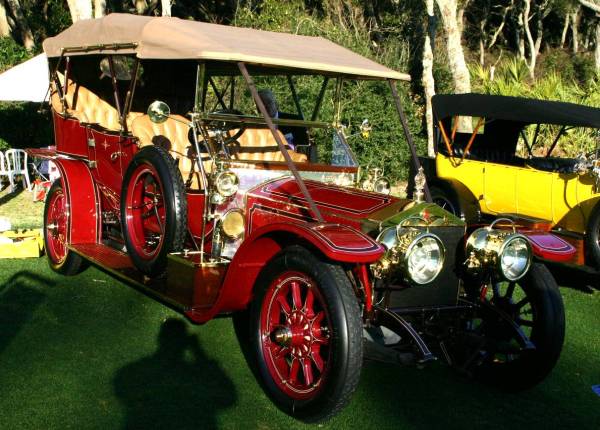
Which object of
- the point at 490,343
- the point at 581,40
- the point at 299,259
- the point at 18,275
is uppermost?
the point at 581,40

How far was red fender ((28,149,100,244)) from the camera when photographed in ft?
18.4

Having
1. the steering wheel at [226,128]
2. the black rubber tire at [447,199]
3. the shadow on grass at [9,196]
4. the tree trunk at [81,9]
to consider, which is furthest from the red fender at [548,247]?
the tree trunk at [81,9]

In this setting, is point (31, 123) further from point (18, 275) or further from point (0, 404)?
point (0, 404)

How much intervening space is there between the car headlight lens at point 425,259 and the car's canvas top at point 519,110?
3.95m

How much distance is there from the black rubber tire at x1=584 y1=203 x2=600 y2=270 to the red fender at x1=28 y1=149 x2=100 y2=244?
455 centimetres

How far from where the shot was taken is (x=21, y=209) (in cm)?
984

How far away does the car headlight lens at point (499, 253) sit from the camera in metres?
3.80

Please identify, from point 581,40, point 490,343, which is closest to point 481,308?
point 490,343

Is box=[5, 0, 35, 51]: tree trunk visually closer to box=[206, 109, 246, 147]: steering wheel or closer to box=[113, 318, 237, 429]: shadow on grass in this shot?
box=[206, 109, 246, 147]: steering wheel

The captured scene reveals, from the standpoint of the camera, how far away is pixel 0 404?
361cm

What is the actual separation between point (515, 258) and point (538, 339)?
21.2 inches

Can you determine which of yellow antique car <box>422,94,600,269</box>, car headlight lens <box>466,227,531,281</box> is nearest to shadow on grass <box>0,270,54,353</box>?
car headlight lens <box>466,227,531,281</box>

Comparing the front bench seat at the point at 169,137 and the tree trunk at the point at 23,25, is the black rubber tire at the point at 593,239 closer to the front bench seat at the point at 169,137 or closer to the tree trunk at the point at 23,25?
the front bench seat at the point at 169,137

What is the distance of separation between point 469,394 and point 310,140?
8.45 ft
